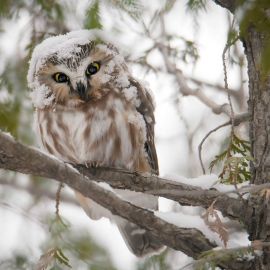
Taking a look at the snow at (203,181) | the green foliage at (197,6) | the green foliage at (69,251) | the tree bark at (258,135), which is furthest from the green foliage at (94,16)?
the green foliage at (69,251)

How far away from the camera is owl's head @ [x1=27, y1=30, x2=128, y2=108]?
3646 millimetres

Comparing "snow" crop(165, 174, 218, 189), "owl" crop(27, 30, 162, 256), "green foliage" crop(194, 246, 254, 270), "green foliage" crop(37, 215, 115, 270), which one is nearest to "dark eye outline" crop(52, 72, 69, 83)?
"owl" crop(27, 30, 162, 256)

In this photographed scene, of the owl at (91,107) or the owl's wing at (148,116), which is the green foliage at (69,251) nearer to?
the owl at (91,107)

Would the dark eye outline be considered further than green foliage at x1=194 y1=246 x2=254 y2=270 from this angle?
Yes

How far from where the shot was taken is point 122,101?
3631 mm

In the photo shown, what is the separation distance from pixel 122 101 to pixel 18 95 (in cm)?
187

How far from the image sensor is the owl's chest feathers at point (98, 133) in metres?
3.60

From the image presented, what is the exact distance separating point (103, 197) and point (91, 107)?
115 cm

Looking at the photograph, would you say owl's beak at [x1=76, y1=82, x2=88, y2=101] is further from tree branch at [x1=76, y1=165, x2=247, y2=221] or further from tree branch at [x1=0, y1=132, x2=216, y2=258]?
tree branch at [x1=0, y1=132, x2=216, y2=258]

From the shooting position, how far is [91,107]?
3627 millimetres

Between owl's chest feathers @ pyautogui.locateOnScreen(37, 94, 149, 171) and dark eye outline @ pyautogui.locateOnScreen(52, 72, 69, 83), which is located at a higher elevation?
dark eye outline @ pyautogui.locateOnScreen(52, 72, 69, 83)

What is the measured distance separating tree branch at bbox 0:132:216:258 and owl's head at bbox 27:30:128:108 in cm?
114

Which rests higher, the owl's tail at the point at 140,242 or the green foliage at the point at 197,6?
the green foliage at the point at 197,6

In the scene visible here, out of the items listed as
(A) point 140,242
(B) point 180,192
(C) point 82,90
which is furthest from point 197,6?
(A) point 140,242
